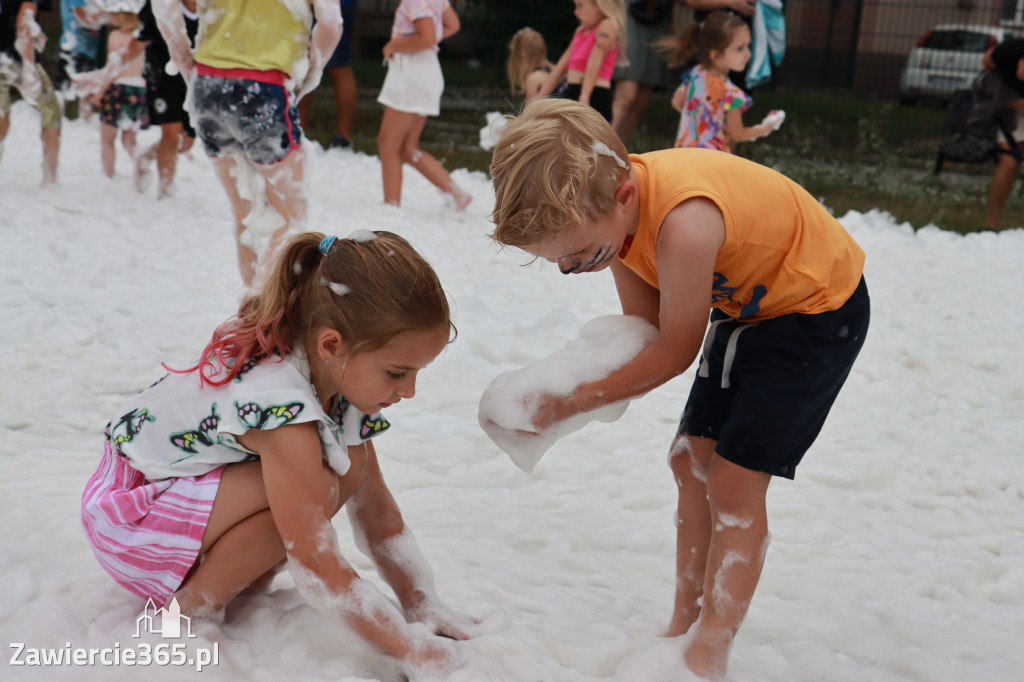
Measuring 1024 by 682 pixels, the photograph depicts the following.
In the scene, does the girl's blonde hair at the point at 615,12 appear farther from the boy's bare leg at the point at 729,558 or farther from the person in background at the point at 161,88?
the boy's bare leg at the point at 729,558

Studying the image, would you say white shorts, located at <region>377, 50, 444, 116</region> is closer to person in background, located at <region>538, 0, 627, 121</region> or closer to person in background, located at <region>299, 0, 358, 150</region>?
person in background, located at <region>538, 0, 627, 121</region>

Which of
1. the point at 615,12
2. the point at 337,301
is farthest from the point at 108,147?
the point at 337,301

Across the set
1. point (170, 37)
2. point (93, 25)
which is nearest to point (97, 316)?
point (170, 37)

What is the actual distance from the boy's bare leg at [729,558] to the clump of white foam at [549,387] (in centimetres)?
24

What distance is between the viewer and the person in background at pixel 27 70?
17.2ft

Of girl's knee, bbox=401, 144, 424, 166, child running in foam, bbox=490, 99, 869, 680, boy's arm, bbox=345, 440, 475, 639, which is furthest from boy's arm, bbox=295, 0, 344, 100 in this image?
boy's arm, bbox=345, 440, 475, 639

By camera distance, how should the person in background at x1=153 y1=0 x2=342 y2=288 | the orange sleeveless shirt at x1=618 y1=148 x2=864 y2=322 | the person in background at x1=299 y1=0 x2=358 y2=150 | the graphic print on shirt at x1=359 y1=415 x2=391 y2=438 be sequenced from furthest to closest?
the person in background at x1=299 y1=0 x2=358 y2=150 → the person in background at x1=153 y1=0 x2=342 y2=288 → the graphic print on shirt at x1=359 y1=415 x2=391 y2=438 → the orange sleeveless shirt at x1=618 y1=148 x2=864 y2=322

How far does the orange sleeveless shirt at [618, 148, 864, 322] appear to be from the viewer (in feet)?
5.49

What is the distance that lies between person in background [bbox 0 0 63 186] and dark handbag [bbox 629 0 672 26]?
3757 millimetres

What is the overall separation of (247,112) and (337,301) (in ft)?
7.03

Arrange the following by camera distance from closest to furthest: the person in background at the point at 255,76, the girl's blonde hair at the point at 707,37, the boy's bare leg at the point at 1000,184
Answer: the person in background at the point at 255,76, the girl's blonde hair at the point at 707,37, the boy's bare leg at the point at 1000,184

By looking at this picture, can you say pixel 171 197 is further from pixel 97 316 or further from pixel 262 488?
pixel 262 488

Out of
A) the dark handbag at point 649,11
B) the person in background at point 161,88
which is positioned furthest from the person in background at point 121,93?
the dark handbag at point 649,11

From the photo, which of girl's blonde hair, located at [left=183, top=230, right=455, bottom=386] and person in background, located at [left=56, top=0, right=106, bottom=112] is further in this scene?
person in background, located at [left=56, top=0, right=106, bottom=112]
